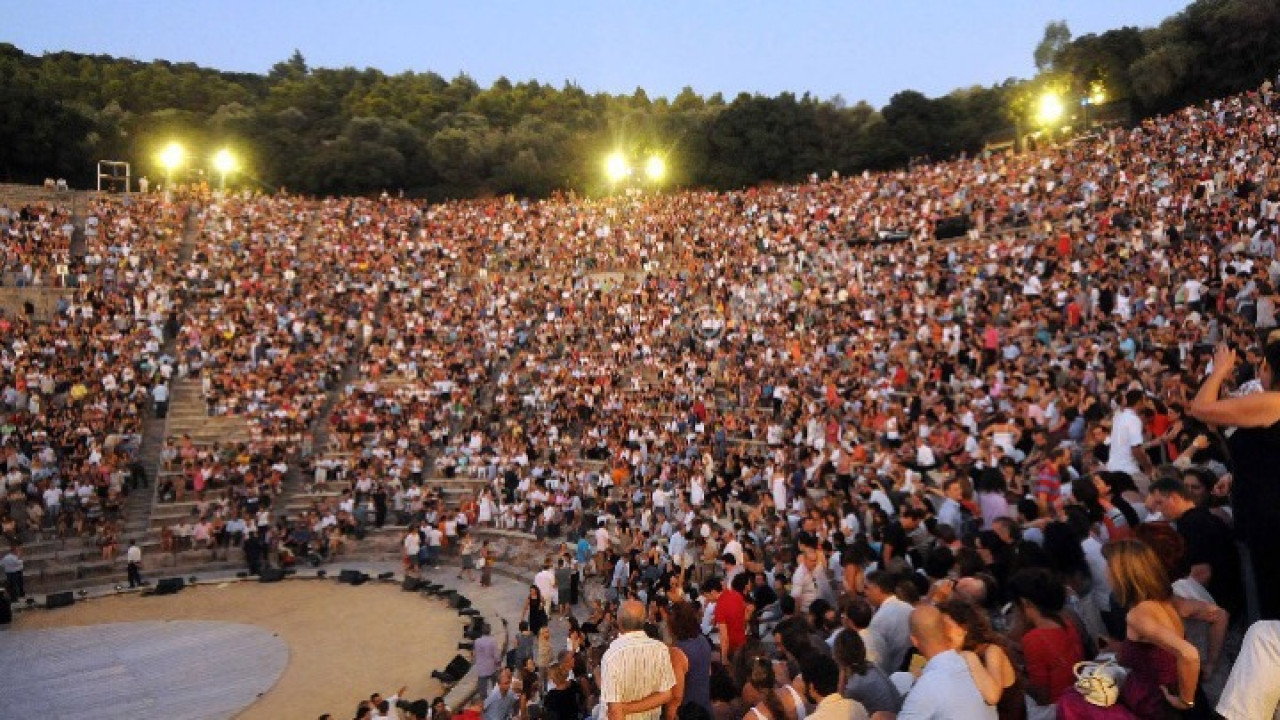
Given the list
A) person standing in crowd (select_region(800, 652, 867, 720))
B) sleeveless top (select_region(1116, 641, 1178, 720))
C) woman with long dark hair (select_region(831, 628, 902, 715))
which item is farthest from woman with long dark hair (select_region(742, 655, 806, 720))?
sleeveless top (select_region(1116, 641, 1178, 720))

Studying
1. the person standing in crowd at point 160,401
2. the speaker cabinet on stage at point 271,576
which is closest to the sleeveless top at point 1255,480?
the speaker cabinet on stage at point 271,576

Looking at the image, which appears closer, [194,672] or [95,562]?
[194,672]

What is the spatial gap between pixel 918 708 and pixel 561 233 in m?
33.3

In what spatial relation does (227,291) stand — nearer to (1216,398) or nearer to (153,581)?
(153,581)

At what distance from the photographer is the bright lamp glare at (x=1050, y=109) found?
43375 mm

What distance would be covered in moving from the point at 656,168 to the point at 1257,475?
54.8m

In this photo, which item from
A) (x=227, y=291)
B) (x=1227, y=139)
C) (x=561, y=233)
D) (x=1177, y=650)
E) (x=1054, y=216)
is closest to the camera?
(x=1177, y=650)

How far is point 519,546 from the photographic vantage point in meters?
19.3

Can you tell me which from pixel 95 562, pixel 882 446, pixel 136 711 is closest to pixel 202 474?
pixel 95 562

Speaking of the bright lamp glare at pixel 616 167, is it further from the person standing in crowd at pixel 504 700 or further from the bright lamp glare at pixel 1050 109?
the person standing in crowd at pixel 504 700

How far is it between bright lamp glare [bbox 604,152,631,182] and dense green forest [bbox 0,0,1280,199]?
1.32m

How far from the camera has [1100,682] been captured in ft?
10.7

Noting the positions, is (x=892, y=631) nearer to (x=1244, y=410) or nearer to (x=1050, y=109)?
(x=1244, y=410)

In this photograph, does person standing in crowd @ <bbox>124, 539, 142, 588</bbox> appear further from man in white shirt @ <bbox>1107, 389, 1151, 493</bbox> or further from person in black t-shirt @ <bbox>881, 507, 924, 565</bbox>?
man in white shirt @ <bbox>1107, 389, 1151, 493</bbox>
